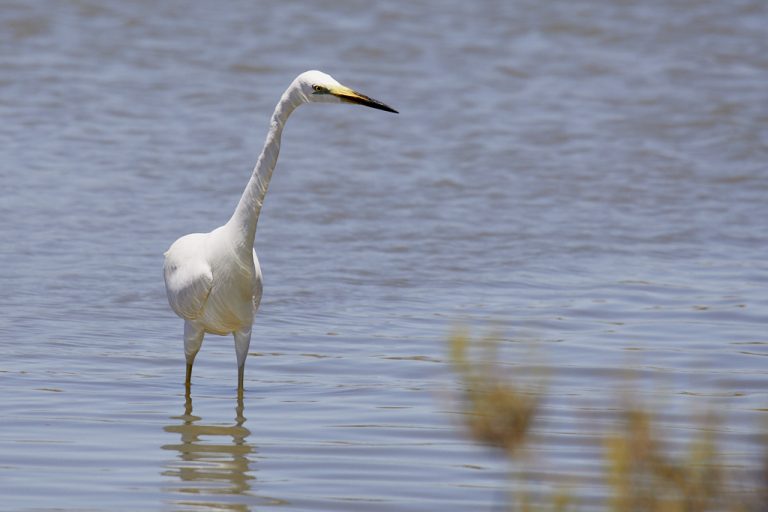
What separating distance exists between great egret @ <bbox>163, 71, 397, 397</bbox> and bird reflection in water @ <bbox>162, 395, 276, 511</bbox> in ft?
1.14

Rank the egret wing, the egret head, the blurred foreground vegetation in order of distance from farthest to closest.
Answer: the egret wing, the egret head, the blurred foreground vegetation

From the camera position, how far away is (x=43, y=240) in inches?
330

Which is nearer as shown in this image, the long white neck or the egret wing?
the long white neck

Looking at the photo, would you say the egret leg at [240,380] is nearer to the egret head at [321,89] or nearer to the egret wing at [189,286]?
the egret wing at [189,286]

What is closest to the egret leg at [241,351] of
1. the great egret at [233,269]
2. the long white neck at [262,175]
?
the great egret at [233,269]

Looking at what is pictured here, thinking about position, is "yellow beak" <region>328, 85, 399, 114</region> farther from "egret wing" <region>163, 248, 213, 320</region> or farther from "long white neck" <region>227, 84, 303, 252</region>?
"egret wing" <region>163, 248, 213, 320</region>

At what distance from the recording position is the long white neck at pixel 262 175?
5.45 meters

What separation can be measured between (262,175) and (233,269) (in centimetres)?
41

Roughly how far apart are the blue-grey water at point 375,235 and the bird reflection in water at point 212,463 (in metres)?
0.02

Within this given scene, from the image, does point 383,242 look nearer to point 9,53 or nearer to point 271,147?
point 271,147

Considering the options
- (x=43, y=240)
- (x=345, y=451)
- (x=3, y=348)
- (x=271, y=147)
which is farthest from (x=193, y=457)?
(x=43, y=240)

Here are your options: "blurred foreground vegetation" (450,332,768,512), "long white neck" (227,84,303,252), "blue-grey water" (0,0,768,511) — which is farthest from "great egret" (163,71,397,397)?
"blurred foreground vegetation" (450,332,768,512)

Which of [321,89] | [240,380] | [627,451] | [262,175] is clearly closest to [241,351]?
[240,380]

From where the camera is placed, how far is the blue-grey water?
499 cm
